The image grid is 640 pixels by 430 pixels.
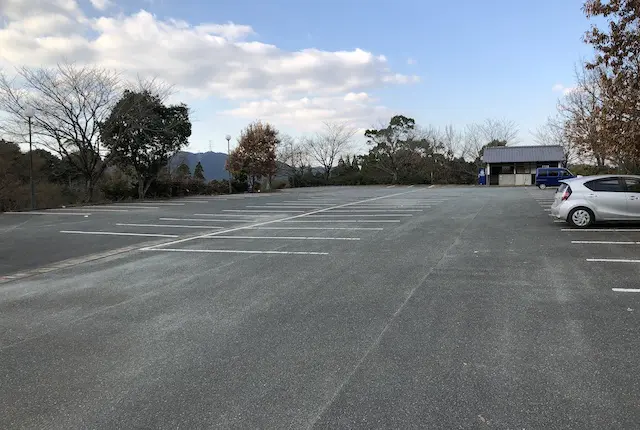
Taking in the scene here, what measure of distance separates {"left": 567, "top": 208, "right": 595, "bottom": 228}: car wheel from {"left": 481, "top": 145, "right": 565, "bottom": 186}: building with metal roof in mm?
39404

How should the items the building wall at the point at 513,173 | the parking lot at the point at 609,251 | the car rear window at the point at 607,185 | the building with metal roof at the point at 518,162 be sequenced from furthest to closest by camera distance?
the building wall at the point at 513,173 < the building with metal roof at the point at 518,162 < the car rear window at the point at 607,185 < the parking lot at the point at 609,251

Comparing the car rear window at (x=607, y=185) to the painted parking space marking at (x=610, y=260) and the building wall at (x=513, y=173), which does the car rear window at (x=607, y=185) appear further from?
the building wall at (x=513, y=173)

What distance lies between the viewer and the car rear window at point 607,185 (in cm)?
1084

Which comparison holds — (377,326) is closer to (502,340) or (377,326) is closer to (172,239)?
(502,340)

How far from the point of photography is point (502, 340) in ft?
13.1

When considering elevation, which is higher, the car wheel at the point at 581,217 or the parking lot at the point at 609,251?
the car wheel at the point at 581,217

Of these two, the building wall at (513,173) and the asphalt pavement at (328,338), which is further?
the building wall at (513,173)

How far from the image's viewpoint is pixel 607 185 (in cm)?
1091

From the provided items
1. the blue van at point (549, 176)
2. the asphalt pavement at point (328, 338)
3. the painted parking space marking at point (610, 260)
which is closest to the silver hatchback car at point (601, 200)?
the asphalt pavement at point (328, 338)

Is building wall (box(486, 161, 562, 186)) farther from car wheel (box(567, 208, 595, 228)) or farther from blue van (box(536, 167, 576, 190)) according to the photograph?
car wheel (box(567, 208, 595, 228))

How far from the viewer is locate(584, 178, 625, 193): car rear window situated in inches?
427

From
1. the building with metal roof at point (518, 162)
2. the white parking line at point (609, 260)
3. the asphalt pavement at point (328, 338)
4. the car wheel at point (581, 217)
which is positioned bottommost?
the asphalt pavement at point (328, 338)

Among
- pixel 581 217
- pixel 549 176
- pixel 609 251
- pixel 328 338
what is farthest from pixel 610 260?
pixel 549 176

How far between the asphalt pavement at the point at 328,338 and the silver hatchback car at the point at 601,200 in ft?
7.99
